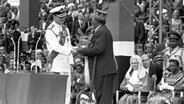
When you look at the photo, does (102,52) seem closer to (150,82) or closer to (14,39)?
(150,82)

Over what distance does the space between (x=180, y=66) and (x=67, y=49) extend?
3.37 metres

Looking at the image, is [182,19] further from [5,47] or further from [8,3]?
[8,3]

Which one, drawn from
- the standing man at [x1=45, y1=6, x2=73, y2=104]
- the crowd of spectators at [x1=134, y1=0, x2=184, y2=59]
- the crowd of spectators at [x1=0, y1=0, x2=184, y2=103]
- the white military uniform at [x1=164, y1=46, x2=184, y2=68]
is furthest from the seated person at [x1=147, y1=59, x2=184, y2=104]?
the crowd of spectators at [x1=134, y1=0, x2=184, y2=59]

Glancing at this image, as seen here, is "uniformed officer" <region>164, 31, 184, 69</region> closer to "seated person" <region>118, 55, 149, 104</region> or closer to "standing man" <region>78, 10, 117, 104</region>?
"seated person" <region>118, 55, 149, 104</region>

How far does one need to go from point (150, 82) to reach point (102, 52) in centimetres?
221

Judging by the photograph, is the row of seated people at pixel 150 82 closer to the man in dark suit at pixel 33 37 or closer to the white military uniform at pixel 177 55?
the white military uniform at pixel 177 55

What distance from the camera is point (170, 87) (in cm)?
1432

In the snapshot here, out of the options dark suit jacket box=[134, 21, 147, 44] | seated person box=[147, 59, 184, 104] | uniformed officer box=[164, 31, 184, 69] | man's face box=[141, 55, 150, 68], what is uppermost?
dark suit jacket box=[134, 21, 147, 44]

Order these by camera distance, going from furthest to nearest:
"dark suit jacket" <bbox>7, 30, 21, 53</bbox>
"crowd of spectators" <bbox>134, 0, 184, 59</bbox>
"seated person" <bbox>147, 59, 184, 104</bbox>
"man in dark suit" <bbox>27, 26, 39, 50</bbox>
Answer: "dark suit jacket" <bbox>7, 30, 21, 53</bbox>, "man in dark suit" <bbox>27, 26, 39, 50</bbox>, "crowd of spectators" <bbox>134, 0, 184, 59</bbox>, "seated person" <bbox>147, 59, 184, 104</bbox>

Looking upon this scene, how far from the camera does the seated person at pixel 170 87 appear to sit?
13.9 m

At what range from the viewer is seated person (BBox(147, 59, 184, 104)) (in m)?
13.9

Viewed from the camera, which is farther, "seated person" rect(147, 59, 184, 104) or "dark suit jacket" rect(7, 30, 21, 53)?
"dark suit jacket" rect(7, 30, 21, 53)

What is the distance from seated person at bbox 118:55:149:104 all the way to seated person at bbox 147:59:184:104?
615 millimetres

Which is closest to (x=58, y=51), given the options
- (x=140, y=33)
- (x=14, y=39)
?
(x=140, y=33)
